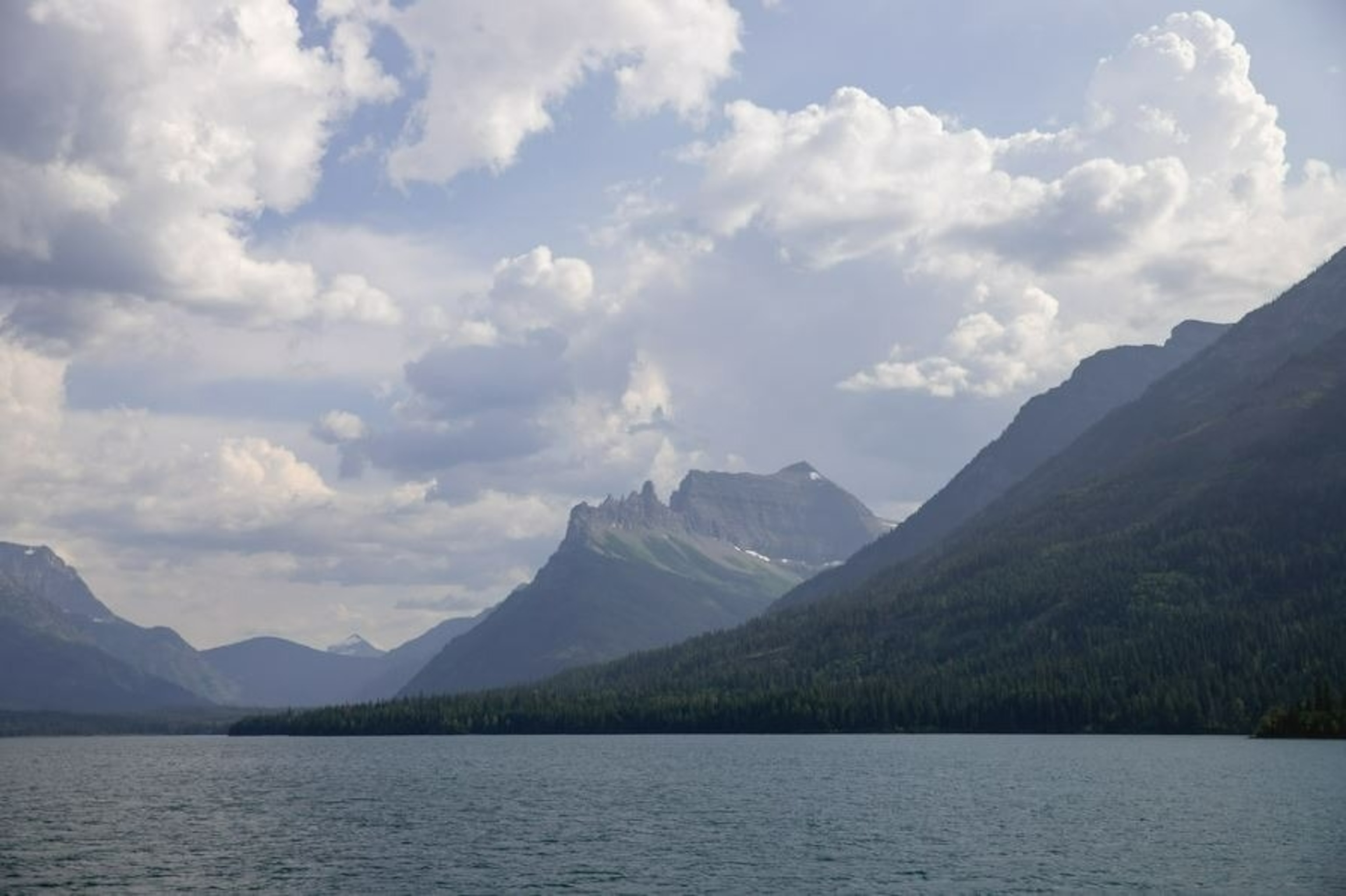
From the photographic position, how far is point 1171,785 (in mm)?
177125

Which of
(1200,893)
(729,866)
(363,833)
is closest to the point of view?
(1200,893)

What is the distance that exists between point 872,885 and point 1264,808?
6767cm

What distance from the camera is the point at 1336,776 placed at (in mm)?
176750

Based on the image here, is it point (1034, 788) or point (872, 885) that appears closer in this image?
point (872, 885)

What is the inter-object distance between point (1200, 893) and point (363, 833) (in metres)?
89.2

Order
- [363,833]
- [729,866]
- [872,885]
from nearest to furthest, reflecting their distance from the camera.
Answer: [872,885]
[729,866]
[363,833]

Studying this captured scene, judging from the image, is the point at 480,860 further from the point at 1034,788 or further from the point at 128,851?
the point at 1034,788

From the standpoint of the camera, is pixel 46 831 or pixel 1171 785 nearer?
pixel 46 831

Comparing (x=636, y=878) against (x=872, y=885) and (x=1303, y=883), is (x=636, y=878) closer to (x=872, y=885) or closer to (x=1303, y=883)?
(x=872, y=885)

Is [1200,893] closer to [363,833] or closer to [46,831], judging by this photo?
[363,833]

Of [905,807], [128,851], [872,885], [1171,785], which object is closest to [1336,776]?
[1171,785]

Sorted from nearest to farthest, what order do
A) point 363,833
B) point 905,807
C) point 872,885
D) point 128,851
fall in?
Result: point 872,885 < point 128,851 < point 363,833 < point 905,807

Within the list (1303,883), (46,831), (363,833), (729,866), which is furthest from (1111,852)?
(46,831)

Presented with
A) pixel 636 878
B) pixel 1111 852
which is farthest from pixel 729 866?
pixel 1111 852
